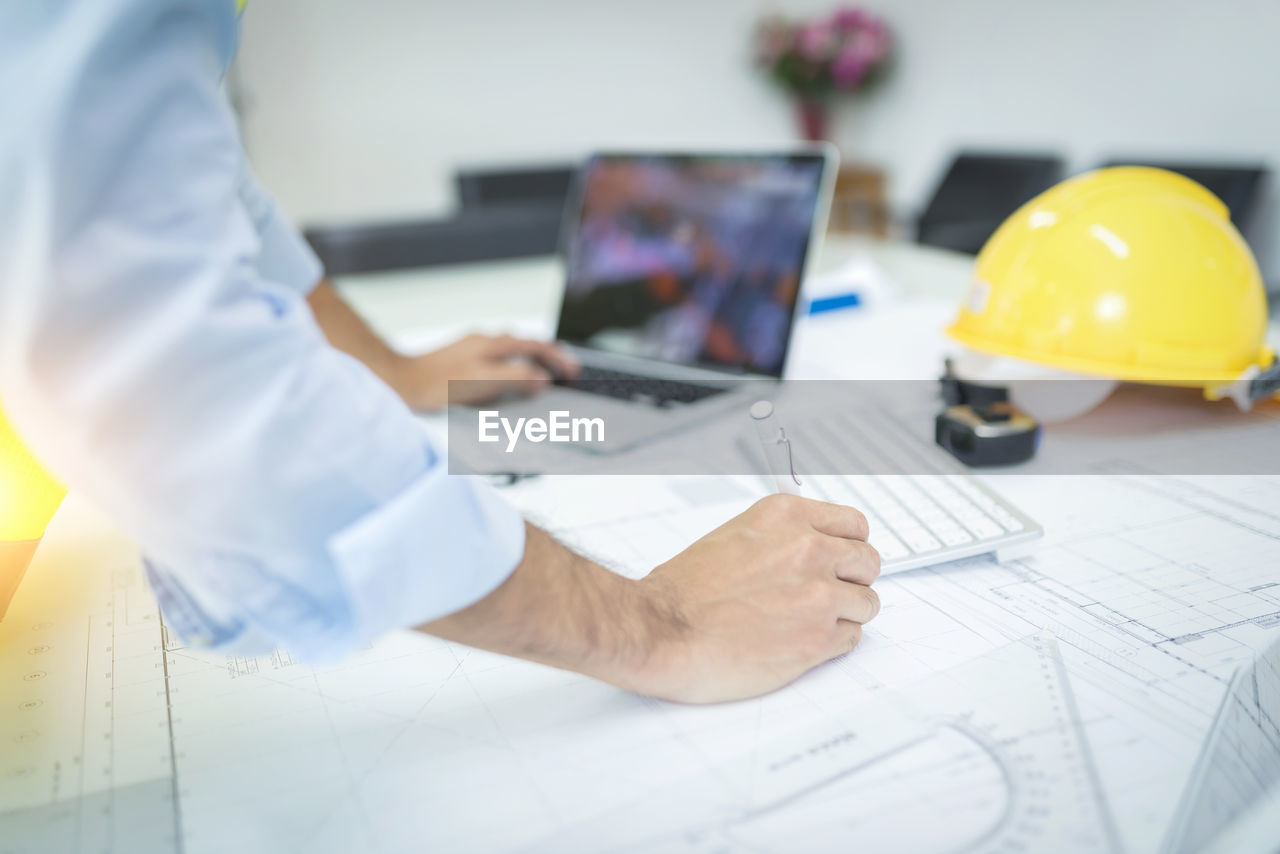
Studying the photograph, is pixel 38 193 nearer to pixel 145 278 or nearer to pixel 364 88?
pixel 145 278

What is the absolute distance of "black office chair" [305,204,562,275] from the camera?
2105 millimetres

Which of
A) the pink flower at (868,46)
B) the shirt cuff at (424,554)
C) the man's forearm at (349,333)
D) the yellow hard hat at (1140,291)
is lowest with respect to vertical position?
the man's forearm at (349,333)

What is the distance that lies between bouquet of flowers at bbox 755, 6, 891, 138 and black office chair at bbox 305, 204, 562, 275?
7.00ft

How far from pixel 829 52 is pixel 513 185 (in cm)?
160

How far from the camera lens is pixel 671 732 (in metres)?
0.48

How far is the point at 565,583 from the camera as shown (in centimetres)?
48

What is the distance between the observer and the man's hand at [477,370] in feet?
3.42

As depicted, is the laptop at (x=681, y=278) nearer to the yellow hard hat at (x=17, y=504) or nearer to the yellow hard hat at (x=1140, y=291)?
the yellow hard hat at (x=1140, y=291)

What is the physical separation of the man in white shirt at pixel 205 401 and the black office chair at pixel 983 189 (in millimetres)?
2737

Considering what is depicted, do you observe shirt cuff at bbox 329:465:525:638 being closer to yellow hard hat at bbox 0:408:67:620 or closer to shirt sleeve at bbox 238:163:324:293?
yellow hard hat at bbox 0:408:67:620

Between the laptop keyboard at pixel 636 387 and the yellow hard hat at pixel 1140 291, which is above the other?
the yellow hard hat at pixel 1140 291

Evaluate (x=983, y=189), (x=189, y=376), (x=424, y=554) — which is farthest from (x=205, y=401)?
(x=983, y=189)

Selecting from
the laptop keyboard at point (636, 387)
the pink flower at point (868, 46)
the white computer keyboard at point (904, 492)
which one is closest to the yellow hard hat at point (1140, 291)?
the white computer keyboard at point (904, 492)

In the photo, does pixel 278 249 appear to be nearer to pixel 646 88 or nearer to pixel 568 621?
pixel 568 621
